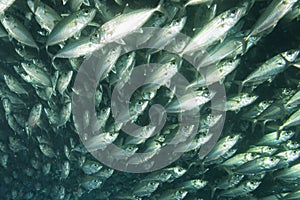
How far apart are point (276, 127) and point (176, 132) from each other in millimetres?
1653

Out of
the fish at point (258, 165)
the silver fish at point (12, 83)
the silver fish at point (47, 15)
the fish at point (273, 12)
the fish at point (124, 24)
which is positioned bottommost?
the fish at point (258, 165)

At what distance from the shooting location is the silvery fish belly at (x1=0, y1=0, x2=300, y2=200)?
378 centimetres

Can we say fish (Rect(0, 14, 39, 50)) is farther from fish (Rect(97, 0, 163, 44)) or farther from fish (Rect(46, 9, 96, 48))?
fish (Rect(97, 0, 163, 44))

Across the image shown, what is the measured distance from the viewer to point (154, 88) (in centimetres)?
437

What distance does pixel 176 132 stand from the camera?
5.10 meters

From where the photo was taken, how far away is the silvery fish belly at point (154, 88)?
3.78 meters

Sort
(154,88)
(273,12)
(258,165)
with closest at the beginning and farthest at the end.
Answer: (273,12) < (154,88) < (258,165)

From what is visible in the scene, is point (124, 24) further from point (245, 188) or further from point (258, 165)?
point (245, 188)

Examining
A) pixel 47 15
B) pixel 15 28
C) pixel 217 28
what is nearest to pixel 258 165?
pixel 217 28

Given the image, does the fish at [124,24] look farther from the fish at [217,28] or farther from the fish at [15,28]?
the fish at [15,28]

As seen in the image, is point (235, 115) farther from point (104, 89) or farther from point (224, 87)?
point (104, 89)

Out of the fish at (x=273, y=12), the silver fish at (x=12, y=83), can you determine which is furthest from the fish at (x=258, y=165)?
the silver fish at (x=12, y=83)

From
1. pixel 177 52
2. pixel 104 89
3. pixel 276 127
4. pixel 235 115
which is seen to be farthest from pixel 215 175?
pixel 177 52

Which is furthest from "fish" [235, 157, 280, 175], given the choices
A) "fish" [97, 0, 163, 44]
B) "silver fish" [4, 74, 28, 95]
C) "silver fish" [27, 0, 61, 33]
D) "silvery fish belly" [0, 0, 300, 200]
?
"silver fish" [4, 74, 28, 95]
